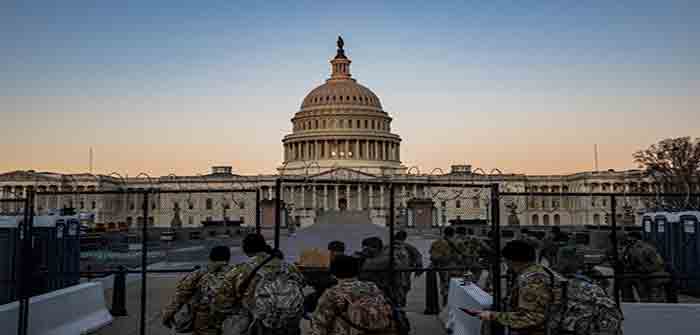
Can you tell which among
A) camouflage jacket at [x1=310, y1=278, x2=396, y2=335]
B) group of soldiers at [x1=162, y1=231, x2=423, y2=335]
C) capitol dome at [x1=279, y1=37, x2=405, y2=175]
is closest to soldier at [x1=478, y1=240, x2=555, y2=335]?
group of soldiers at [x1=162, y1=231, x2=423, y2=335]

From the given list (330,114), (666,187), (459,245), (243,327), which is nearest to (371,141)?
(330,114)

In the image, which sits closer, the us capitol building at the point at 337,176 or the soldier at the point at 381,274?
the soldier at the point at 381,274

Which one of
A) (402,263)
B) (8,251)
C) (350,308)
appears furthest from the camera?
(8,251)

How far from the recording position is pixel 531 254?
6457mm

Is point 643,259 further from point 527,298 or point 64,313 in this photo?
point 64,313

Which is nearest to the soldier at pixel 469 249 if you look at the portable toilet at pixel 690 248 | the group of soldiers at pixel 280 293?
the group of soldiers at pixel 280 293

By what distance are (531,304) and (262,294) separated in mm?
2779

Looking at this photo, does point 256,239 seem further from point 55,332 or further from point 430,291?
point 430,291

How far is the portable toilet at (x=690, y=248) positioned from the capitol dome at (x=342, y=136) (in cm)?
9980

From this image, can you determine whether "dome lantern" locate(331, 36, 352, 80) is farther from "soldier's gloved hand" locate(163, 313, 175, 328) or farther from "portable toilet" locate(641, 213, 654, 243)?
"soldier's gloved hand" locate(163, 313, 175, 328)

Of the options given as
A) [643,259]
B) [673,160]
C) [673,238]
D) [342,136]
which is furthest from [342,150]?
[643,259]

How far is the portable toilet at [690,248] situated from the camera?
17062 mm

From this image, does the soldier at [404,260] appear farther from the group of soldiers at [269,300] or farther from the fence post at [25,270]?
the fence post at [25,270]

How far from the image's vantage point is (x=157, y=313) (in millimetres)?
15102
